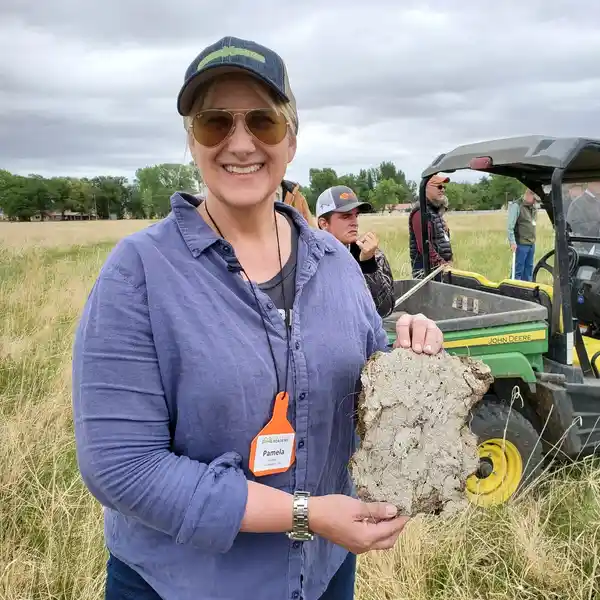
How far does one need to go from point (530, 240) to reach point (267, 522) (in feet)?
30.1

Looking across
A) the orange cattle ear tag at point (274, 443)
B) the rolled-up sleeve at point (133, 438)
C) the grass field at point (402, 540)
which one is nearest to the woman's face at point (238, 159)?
the rolled-up sleeve at point (133, 438)

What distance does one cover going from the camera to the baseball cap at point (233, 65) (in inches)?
46.0

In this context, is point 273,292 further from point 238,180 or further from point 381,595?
point 381,595

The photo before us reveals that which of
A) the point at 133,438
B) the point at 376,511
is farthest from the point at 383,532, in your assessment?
the point at 133,438

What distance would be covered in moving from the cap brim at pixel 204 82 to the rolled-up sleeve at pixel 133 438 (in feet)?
1.32

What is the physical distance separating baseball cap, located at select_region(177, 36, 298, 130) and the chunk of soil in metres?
0.67

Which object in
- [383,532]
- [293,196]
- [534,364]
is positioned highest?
[293,196]

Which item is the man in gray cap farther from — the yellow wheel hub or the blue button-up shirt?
the blue button-up shirt

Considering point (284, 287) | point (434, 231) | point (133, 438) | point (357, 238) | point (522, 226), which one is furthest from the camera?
point (522, 226)

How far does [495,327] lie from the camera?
3414 mm

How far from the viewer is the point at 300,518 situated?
117 centimetres

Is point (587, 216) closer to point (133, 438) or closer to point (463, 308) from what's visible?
point (463, 308)

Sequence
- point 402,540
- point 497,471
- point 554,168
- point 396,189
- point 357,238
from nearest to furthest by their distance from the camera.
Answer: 1. point 402,540
2. point 554,168
3. point 497,471
4. point 357,238
5. point 396,189

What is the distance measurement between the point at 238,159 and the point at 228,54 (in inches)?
8.3
